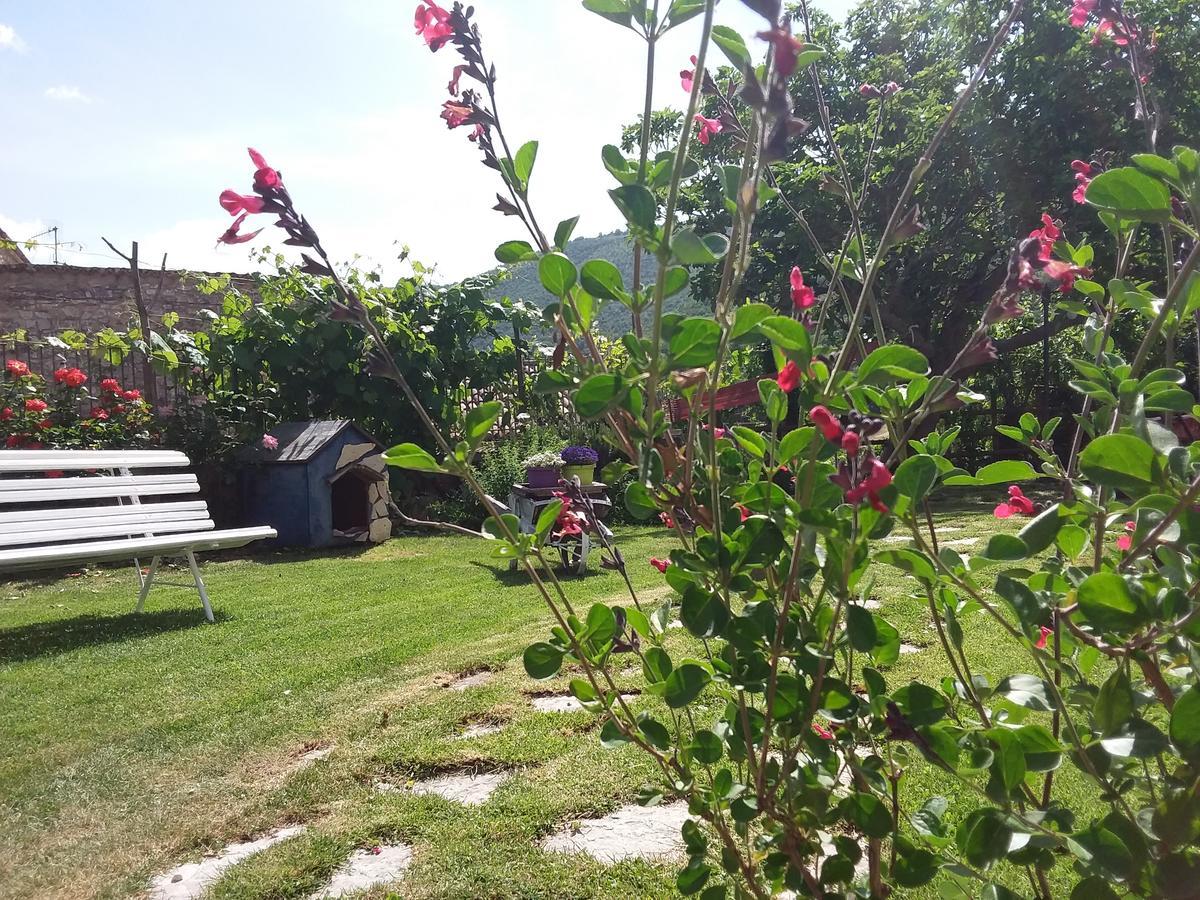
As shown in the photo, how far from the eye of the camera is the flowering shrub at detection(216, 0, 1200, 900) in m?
0.65

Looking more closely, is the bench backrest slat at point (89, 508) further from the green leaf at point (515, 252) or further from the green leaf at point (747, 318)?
the green leaf at point (747, 318)

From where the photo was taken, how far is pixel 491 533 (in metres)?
0.98

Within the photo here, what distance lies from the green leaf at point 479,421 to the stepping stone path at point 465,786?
1379 millimetres

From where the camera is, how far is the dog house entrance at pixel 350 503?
7512 mm

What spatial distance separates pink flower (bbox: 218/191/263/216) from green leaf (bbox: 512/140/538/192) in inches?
10.5

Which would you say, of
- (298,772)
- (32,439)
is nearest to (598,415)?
(298,772)

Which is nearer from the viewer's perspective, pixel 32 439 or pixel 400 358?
pixel 32 439

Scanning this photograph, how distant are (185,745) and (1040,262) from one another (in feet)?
8.32

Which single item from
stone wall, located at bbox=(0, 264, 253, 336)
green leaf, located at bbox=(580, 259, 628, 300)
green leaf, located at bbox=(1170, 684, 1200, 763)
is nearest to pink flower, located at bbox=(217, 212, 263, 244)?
green leaf, located at bbox=(580, 259, 628, 300)

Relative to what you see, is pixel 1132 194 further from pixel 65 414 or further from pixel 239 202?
pixel 65 414

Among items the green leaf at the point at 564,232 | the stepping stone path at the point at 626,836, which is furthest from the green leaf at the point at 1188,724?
the stepping stone path at the point at 626,836

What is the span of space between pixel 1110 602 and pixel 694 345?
37 cm

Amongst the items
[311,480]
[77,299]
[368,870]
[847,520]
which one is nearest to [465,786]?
[368,870]

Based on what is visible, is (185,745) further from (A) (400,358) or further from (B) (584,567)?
(A) (400,358)
